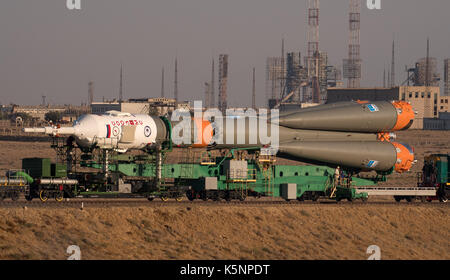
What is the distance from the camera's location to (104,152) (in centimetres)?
4678

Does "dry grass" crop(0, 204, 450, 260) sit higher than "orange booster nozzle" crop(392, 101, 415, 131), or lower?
lower

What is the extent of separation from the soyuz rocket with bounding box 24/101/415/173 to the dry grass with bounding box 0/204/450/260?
5196 mm

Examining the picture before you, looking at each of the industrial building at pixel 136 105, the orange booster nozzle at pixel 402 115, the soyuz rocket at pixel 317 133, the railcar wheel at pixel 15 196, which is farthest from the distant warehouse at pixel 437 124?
the railcar wheel at pixel 15 196

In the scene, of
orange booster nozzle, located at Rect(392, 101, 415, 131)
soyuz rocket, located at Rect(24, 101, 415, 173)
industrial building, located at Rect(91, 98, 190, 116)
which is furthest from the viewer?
industrial building, located at Rect(91, 98, 190, 116)

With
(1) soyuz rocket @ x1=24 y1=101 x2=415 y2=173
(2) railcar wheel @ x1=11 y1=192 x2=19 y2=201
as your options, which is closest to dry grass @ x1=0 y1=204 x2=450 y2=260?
(1) soyuz rocket @ x1=24 y1=101 x2=415 y2=173

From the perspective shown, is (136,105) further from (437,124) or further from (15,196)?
(15,196)

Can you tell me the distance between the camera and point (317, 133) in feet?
172

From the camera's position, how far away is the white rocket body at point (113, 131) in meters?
45.8

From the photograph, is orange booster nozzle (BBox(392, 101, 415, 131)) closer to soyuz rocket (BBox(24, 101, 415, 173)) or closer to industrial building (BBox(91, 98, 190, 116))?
soyuz rocket (BBox(24, 101, 415, 173))

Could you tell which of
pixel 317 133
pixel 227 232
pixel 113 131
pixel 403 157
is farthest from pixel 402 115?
pixel 113 131

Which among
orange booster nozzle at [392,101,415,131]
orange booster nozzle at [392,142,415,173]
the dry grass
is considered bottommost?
the dry grass

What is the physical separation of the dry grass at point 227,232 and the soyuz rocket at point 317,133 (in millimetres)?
5196

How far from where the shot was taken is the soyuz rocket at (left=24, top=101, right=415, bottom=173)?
46750mm

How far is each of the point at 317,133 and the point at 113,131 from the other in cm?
1332
